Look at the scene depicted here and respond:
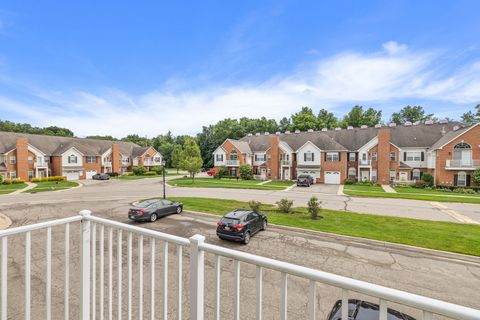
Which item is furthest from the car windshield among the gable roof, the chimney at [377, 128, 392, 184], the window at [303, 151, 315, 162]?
the gable roof

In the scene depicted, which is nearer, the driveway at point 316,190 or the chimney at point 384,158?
the driveway at point 316,190

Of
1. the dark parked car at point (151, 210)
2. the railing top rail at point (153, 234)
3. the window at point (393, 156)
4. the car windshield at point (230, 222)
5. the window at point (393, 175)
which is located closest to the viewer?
the railing top rail at point (153, 234)

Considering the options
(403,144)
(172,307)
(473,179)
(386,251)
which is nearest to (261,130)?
(403,144)

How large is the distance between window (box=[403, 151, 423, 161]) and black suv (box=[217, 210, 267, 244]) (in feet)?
122

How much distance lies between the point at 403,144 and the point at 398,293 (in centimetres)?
4634

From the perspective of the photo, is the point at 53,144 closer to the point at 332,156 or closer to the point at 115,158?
the point at 115,158

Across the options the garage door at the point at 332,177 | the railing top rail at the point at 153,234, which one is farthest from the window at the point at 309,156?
the railing top rail at the point at 153,234

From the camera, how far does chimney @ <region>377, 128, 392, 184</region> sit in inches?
1505

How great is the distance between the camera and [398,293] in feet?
5.26

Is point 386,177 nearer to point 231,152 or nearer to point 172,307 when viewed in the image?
point 231,152

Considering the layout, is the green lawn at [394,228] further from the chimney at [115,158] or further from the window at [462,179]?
the chimney at [115,158]

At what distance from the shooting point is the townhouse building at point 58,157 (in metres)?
Answer: 41.7

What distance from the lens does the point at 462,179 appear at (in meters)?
33.2

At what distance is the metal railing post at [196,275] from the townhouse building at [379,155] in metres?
41.0
